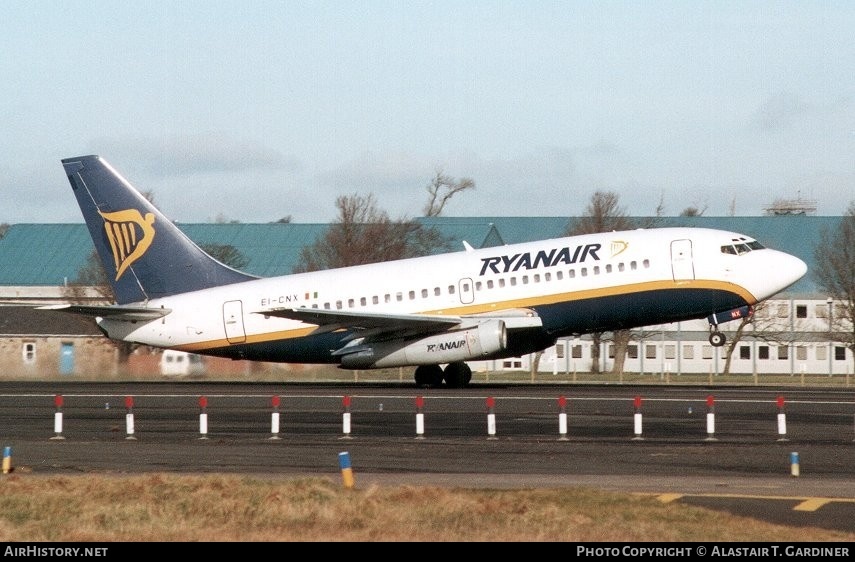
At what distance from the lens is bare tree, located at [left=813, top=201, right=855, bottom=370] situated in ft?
227

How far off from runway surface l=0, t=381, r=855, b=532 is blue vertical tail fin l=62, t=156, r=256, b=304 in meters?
5.14

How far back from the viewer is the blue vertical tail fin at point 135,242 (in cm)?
4406

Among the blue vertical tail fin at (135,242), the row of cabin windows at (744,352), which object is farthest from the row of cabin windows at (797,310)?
the blue vertical tail fin at (135,242)

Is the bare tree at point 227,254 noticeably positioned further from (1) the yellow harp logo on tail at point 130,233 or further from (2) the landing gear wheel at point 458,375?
→ (2) the landing gear wheel at point 458,375

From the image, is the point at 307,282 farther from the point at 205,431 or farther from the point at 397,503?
the point at 397,503

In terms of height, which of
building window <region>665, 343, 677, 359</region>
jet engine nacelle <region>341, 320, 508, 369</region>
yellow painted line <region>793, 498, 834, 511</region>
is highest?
building window <region>665, 343, 677, 359</region>

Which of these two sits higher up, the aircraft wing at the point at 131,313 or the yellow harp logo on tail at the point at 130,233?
the yellow harp logo on tail at the point at 130,233

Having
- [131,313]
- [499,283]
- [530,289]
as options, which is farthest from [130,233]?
[530,289]

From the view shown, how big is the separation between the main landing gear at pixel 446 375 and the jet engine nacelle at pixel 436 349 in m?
1.85

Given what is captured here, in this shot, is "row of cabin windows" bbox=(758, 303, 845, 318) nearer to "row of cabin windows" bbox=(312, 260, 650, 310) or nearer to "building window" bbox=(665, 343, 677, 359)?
"building window" bbox=(665, 343, 677, 359)

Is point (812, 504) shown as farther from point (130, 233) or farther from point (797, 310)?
point (797, 310)

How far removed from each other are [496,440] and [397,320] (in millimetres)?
14083

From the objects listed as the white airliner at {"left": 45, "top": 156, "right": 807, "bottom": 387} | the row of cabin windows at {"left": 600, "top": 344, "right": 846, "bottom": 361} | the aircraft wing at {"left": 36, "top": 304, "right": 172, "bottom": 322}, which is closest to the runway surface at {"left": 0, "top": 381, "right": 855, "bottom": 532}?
the white airliner at {"left": 45, "top": 156, "right": 807, "bottom": 387}
